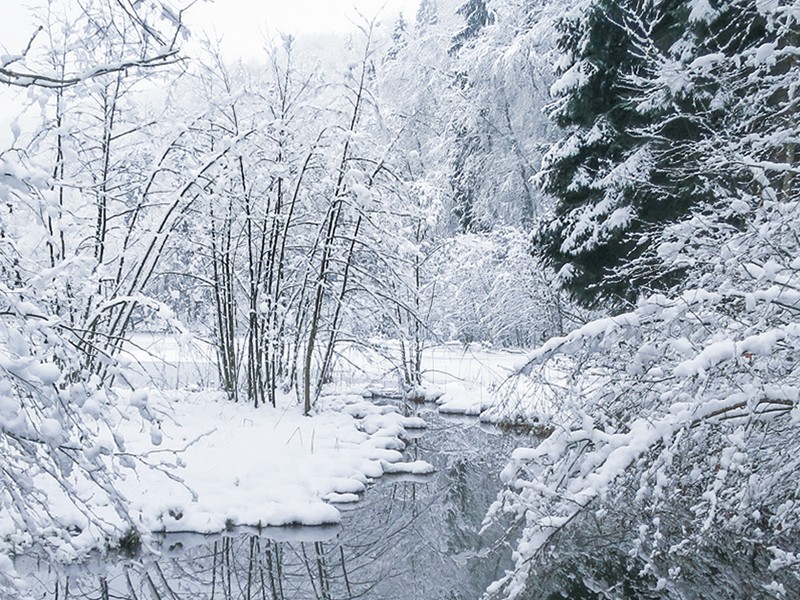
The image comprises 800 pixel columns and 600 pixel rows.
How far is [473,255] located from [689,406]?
47.9ft

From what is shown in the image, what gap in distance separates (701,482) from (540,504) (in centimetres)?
149

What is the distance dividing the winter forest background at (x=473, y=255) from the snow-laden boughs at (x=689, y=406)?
0.07 ft

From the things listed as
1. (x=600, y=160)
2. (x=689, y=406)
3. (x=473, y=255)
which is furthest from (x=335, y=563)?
(x=473, y=255)

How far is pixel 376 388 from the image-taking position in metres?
12.9

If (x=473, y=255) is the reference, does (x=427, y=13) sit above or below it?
above

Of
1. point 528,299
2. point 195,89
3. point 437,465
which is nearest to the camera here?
point 437,465

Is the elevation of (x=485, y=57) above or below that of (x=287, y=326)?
above

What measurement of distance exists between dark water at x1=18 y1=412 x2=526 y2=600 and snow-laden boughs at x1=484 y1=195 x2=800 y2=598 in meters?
1.97

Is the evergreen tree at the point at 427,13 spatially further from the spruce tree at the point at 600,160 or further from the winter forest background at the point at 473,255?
the spruce tree at the point at 600,160

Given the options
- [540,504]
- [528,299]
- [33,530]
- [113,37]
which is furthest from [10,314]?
[528,299]

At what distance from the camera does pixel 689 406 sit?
2.95 metres

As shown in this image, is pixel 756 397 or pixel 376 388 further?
pixel 376 388

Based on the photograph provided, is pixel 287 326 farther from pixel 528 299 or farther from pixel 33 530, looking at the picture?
pixel 528 299

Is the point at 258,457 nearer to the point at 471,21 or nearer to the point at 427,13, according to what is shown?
the point at 471,21
